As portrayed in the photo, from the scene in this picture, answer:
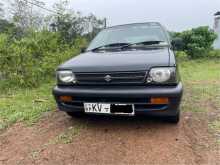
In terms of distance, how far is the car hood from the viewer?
2.99 m

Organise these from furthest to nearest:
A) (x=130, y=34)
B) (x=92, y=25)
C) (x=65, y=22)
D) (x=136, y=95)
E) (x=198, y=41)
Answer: (x=92, y=25) → (x=198, y=41) → (x=65, y=22) → (x=130, y=34) → (x=136, y=95)

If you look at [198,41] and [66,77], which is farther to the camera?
[198,41]

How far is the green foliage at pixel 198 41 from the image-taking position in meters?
11.6

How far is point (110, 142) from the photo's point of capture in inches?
122

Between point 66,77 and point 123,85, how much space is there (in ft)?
2.49

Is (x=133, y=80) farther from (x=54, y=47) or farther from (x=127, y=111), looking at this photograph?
(x=54, y=47)

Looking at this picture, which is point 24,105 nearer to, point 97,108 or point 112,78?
point 97,108

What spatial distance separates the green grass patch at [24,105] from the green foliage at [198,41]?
791 centimetres

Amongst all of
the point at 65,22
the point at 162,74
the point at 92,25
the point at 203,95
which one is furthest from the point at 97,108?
the point at 92,25

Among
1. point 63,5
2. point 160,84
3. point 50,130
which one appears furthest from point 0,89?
point 63,5

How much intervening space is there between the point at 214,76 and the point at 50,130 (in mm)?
5599

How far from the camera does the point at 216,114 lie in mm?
4086

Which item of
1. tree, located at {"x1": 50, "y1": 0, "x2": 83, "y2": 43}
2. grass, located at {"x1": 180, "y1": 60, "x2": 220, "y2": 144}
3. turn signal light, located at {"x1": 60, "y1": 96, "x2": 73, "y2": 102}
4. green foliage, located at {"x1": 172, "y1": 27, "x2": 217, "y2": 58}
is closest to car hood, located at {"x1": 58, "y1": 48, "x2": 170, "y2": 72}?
turn signal light, located at {"x1": 60, "y1": 96, "x2": 73, "y2": 102}

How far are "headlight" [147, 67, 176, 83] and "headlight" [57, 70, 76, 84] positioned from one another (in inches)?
38.2
